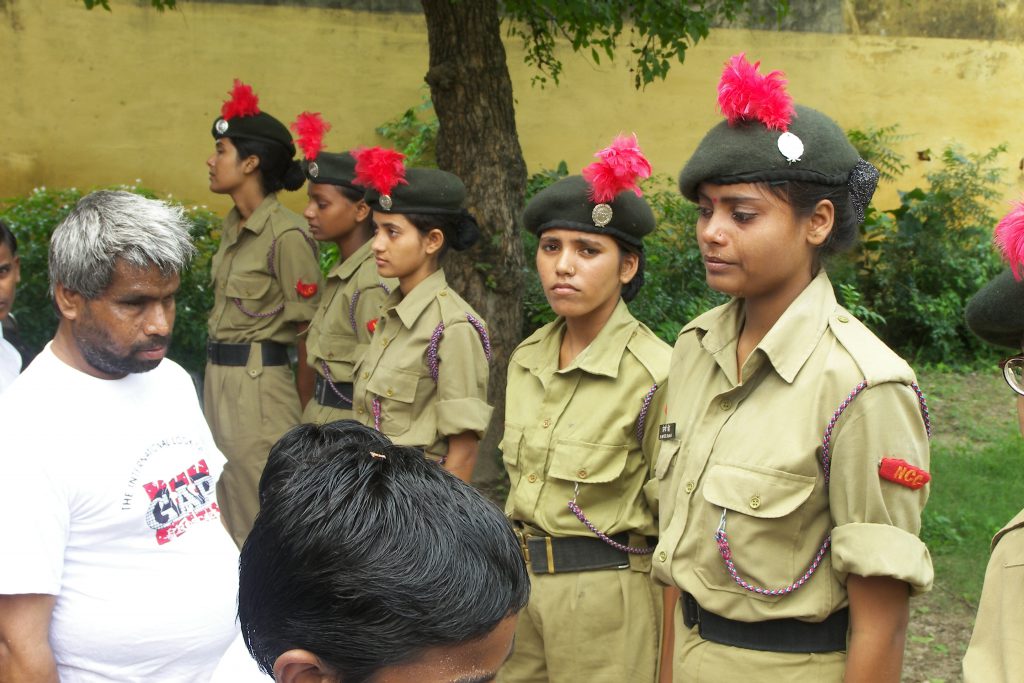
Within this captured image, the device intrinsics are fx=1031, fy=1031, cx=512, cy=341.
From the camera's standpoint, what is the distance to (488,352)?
3775 mm

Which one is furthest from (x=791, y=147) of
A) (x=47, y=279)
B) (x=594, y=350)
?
(x=47, y=279)

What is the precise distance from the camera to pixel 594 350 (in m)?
3.12

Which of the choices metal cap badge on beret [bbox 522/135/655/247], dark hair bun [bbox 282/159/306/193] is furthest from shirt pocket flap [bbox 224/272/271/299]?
metal cap badge on beret [bbox 522/135/655/247]

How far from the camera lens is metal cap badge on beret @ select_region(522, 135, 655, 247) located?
313 cm

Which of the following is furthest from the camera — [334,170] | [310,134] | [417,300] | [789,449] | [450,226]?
[310,134]

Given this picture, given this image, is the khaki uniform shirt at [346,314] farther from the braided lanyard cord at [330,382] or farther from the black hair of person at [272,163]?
the black hair of person at [272,163]

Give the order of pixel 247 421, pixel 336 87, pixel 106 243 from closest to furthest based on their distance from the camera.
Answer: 1. pixel 106 243
2. pixel 247 421
3. pixel 336 87

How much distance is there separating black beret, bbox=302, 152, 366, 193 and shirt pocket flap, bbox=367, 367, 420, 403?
143 cm

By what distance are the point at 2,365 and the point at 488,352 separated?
5.59 ft

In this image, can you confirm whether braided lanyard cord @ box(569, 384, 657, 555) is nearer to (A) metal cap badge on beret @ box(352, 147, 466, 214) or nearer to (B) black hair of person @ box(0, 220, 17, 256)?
(A) metal cap badge on beret @ box(352, 147, 466, 214)

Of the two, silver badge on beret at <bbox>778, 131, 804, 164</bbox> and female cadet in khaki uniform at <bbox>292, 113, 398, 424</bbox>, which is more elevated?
silver badge on beret at <bbox>778, 131, 804, 164</bbox>

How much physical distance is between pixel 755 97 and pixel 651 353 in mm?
1003

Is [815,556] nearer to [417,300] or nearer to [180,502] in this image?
[180,502]

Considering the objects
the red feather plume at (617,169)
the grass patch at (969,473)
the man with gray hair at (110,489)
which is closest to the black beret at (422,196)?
the red feather plume at (617,169)
